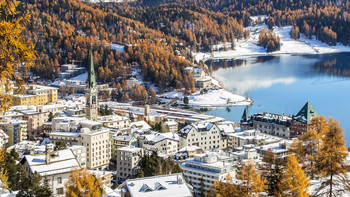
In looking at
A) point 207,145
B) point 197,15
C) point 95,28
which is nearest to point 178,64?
point 95,28

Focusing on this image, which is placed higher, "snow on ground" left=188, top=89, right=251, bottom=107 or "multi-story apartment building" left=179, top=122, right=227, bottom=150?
"snow on ground" left=188, top=89, right=251, bottom=107

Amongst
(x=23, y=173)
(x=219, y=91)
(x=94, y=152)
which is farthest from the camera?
(x=219, y=91)

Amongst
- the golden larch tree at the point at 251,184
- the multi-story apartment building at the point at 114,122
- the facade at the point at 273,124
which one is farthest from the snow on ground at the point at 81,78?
the golden larch tree at the point at 251,184

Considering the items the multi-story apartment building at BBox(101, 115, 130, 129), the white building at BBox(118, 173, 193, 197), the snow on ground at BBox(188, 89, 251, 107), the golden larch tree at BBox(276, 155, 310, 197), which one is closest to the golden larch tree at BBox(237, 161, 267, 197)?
the golden larch tree at BBox(276, 155, 310, 197)

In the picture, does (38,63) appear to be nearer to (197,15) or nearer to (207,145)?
(207,145)

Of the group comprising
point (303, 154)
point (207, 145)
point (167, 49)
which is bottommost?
point (207, 145)

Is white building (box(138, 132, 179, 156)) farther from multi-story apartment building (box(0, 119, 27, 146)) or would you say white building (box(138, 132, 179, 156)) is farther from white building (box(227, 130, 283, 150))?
multi-story apartment building (box(0, 119, 27, 146))
